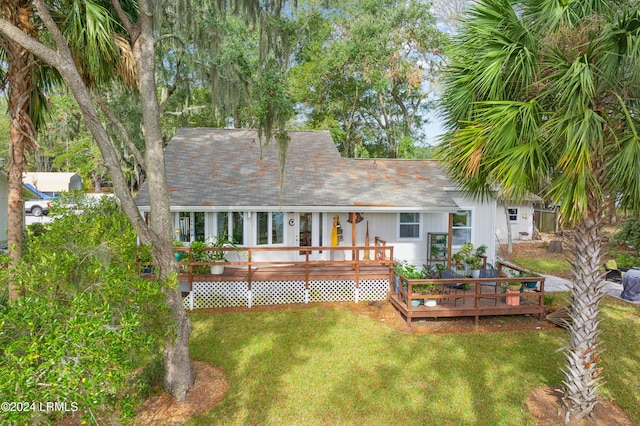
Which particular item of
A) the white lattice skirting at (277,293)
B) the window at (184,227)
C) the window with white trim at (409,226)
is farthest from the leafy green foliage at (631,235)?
the window at (184,227)

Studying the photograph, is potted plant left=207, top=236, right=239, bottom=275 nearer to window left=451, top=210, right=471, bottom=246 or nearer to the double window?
the double window

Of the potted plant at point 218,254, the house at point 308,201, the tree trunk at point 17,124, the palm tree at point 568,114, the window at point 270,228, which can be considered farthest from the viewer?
the window at point 270,228

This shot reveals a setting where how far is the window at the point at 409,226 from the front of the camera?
12.6m

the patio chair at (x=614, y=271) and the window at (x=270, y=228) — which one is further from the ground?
the window at (x=270, y=228)

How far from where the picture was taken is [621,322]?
878 centimetres

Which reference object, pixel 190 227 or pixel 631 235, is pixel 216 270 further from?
pixel 631 235

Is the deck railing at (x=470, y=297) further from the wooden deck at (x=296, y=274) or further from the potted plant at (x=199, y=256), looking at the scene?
the potted plant at (x=199, y=256)


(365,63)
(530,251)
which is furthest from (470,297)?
(365,63)

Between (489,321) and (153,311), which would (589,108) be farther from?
(153,311)

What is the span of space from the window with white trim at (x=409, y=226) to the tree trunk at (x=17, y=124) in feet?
34.2

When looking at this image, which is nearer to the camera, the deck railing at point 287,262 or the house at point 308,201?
the deck railing at point 287,262

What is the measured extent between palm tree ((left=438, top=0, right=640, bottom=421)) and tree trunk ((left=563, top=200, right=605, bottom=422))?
0.01 meters

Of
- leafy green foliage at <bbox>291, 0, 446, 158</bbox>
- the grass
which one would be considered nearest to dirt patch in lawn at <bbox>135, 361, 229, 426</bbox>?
the grass

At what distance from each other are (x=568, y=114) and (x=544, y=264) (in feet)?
43.3
